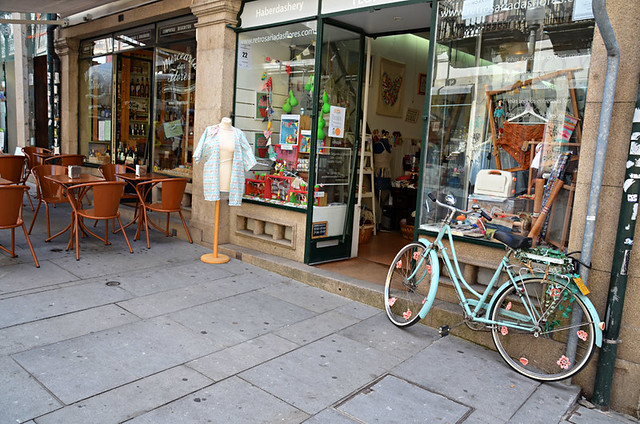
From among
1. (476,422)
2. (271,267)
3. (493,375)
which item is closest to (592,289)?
(493,375)

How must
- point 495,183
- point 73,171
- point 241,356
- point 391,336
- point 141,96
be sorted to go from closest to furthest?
point 241,356 < point 391,336 < point 495,183 < point 73,171 < point 141,96

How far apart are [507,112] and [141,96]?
7261 mm

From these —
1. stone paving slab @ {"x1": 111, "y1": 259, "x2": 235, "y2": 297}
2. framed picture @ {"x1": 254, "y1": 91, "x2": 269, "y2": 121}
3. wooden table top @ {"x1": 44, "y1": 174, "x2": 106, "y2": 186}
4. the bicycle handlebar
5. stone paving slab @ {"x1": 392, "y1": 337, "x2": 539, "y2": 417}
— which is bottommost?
stone paving slab @ {"x1": 392, "y1": 337, "x2": 539, "y2": 417}

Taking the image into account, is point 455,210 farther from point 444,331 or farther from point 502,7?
point 502,7

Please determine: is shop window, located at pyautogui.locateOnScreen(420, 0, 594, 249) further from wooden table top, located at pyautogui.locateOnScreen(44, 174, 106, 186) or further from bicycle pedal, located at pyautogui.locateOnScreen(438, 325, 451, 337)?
wooden table top, located at pyautogui.locateOnScreen(44, 174, 106, 186)

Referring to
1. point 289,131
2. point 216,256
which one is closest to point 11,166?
point 216,256

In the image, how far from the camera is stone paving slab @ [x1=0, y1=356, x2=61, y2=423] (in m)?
2.86

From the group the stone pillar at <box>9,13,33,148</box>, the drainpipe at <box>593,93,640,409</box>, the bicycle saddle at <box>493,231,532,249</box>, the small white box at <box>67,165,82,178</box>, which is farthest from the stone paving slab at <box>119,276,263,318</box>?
the stone pillar at <box>9,13,33,148</box>

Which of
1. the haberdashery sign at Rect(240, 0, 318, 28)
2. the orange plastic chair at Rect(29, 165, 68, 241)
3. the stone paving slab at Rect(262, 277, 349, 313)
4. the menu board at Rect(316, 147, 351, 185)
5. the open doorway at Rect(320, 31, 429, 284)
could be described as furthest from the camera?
the open doorway at Rect(320, 31, 429, 284)

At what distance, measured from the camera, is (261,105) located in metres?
6.98

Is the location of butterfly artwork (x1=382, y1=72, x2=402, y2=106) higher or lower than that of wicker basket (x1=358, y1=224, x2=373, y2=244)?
higher

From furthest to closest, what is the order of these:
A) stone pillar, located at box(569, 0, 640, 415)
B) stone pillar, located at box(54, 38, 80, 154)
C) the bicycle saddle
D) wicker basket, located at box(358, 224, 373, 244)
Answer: stone pillar, located at box(54, 38, 80, 154)
wicker basket, located at box(358, 224, 373, 244)
the bicycle saddle
stone pillar, located at box(569, 0, 640, 415)

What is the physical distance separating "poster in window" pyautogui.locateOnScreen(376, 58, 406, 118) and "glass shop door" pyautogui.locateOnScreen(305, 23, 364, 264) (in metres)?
1.94

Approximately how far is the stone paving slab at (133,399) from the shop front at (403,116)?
8.93 ft
